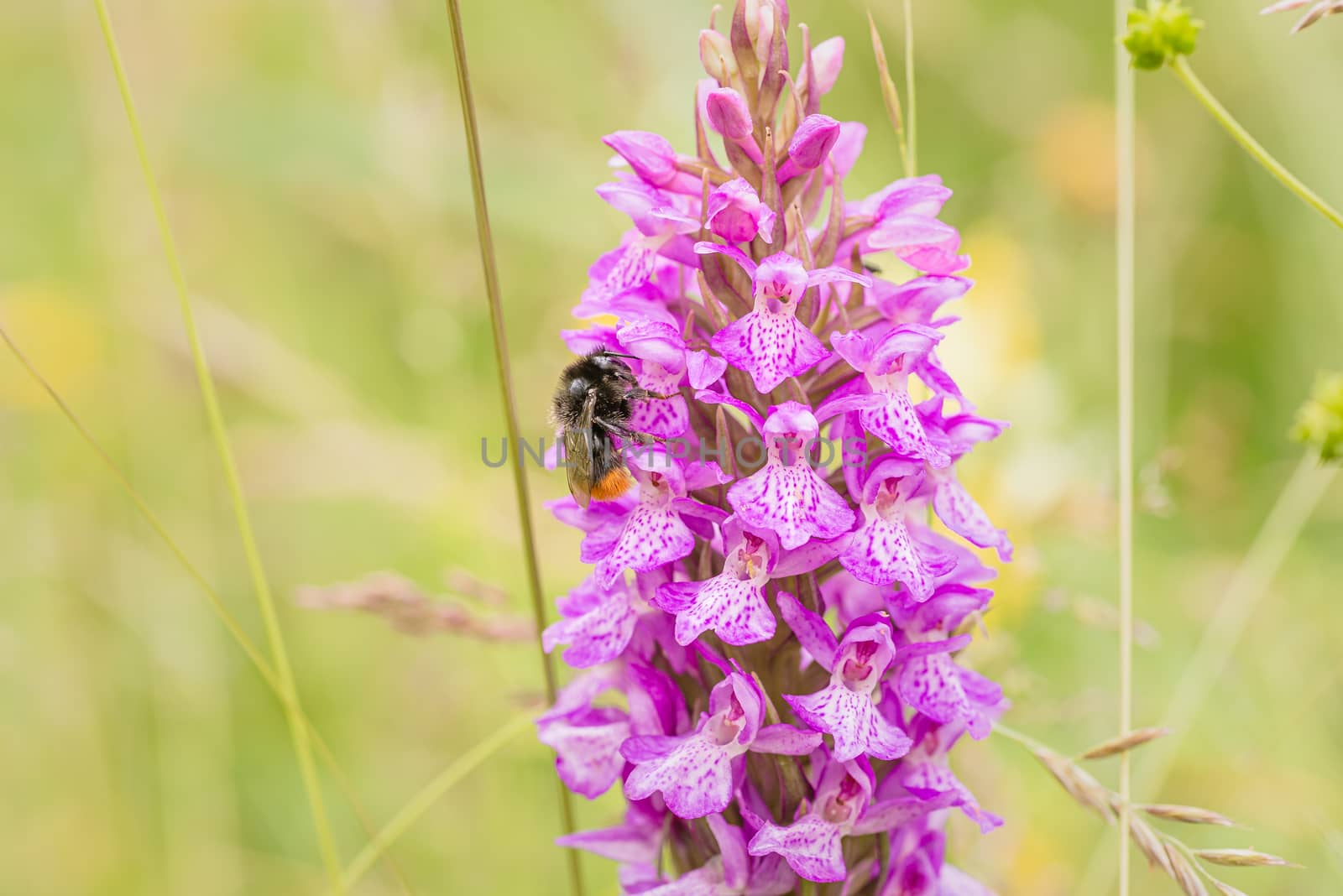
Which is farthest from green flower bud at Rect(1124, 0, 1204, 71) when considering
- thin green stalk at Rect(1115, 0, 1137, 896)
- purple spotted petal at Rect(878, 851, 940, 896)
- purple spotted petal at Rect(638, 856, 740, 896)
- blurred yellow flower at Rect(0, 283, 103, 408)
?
blurred yellow flower at Rect(0, 283, 103, 408)

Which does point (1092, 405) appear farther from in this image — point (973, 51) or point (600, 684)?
point (600, 684)

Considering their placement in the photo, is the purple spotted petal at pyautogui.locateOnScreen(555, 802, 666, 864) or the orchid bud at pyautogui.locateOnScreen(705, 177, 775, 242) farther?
the purple spotted petal at pyautogui.locateOnScreen(555, 802, 666, 864)

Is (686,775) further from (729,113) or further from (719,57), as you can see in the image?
(719,57)

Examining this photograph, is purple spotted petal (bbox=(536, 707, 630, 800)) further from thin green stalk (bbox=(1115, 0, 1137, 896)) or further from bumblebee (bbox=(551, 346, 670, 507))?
thin green stalk (bbox=(1115, 0, 1137, 896))

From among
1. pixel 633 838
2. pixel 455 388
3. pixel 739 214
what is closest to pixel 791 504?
pixel 739 214

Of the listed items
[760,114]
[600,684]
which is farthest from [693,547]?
[760,114]

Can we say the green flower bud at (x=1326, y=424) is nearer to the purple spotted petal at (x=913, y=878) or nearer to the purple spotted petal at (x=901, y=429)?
the purple spotted petal at (x=901, y=429)
